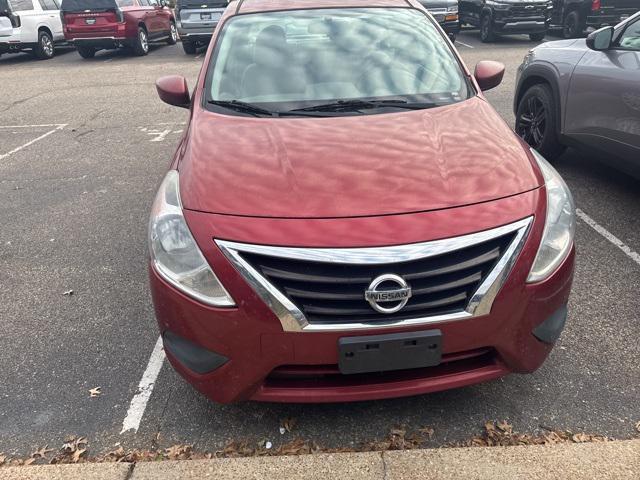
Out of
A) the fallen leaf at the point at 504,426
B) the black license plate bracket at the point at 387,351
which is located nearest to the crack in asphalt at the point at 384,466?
the black license plate bracket at the point at 387,351

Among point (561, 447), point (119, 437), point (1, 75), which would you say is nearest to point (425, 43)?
point (561, 447)

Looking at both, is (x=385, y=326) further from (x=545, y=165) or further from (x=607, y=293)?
(x=607, y=293)

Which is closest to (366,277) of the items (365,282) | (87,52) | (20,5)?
(365,282)

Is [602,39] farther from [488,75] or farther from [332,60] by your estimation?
[332,60]

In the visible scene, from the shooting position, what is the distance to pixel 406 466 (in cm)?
216

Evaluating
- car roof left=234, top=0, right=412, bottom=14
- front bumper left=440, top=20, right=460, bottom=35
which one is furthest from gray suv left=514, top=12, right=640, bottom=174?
front bumper left=440, top=20, right=460, bottom=35

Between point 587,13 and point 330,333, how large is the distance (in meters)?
15.3

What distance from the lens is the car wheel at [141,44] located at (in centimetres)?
1539

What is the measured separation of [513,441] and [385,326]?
86 cm

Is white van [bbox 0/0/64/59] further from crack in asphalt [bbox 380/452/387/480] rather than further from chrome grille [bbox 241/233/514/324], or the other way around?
crack in asphalt [bbox 380/452/387/480]

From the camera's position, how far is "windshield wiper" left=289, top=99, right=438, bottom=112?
9.77 ft

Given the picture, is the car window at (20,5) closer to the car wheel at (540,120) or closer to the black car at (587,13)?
the car wheel at (540,120)

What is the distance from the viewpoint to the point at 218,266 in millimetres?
2041

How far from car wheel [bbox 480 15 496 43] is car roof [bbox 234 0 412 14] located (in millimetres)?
12357
